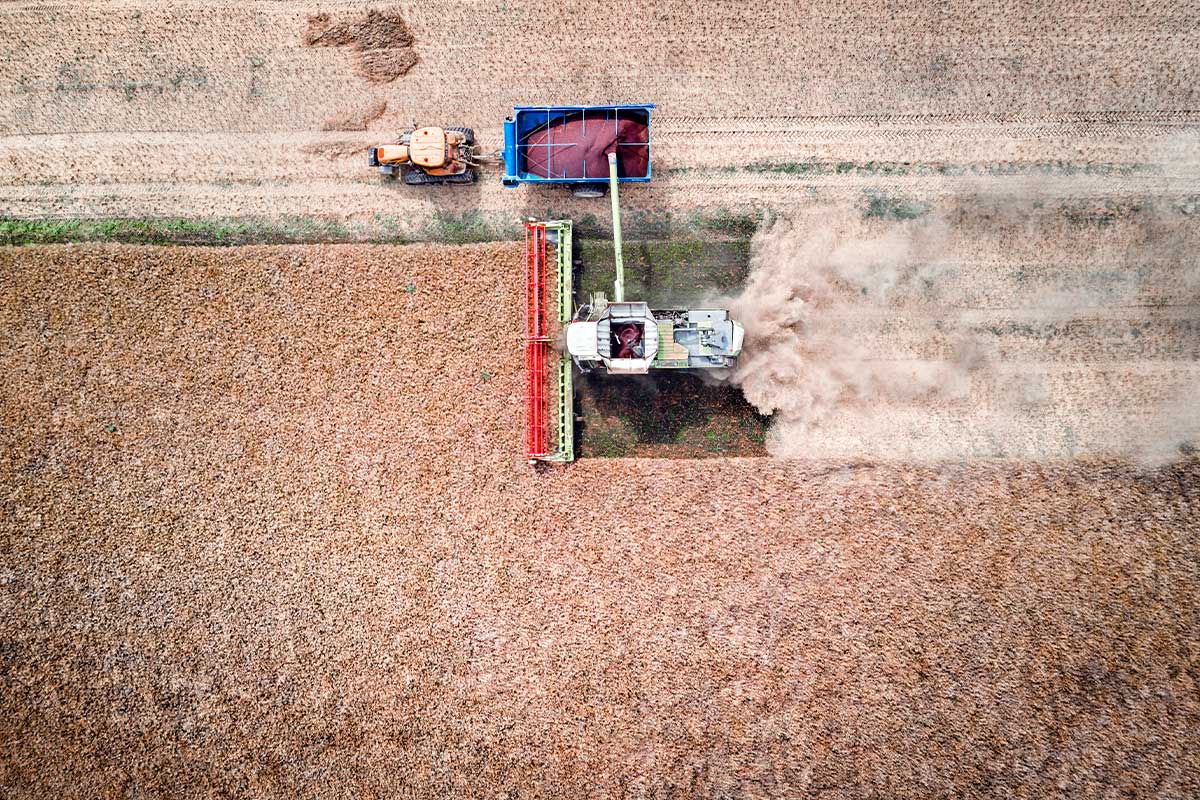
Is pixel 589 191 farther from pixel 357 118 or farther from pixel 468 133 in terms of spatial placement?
pixel 357 118

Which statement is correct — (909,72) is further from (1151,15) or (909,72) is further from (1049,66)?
(1151,15)

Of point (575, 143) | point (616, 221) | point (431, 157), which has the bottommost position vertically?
point (616, 221)

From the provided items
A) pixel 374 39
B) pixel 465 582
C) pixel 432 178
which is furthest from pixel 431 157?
pixel 465 582

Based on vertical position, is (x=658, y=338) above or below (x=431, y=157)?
below

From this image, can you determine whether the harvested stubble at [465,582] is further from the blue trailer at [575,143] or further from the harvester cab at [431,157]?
the blue trailer at [575,143]

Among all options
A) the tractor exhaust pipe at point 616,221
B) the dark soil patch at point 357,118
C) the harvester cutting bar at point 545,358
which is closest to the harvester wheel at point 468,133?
the dark soil patch at point 357,118
